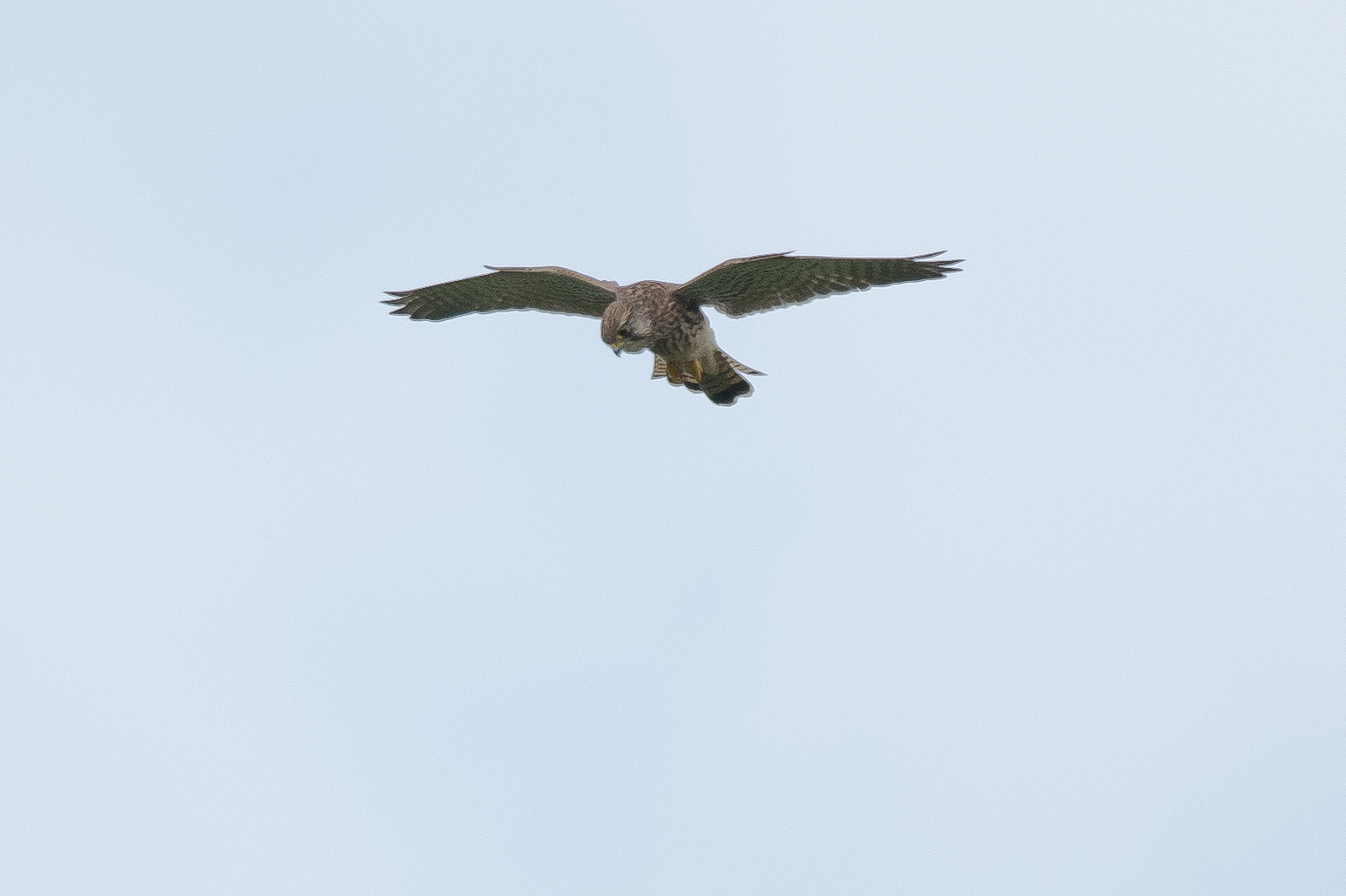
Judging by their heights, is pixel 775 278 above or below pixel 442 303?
below

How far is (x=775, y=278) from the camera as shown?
1391cm

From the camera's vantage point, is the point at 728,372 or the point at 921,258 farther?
the point at 728,372

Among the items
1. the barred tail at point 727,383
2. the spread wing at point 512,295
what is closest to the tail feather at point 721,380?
the barred tail at point 727,383

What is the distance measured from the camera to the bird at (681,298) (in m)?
13.6

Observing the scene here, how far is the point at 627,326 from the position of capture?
46.3 ft

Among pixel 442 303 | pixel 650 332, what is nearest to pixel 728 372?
pixel 650 332

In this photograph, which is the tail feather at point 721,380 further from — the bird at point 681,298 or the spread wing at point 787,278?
the spread wing at point 787,278

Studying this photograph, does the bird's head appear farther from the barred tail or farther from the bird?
the barred tail

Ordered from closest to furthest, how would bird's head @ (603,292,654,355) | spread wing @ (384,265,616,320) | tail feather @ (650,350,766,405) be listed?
bird's head @ (603,292,654,355) < spread wing @ (384,265,616,320) < tail feather @ (650,350,766,405)

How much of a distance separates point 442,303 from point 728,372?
3.01 metres

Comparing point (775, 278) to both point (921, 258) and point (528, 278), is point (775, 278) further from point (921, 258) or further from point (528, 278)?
point (528, 278)

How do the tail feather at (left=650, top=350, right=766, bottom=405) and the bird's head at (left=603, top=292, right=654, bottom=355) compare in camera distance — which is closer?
the bird's head at (left=603, top=292, right=654, bottom=355)

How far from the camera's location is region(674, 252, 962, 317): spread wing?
13.4 metres

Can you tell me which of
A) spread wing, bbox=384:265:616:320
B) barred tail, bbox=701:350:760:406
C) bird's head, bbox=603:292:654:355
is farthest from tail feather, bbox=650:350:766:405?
bird's head, bbox=603:292:654:355
